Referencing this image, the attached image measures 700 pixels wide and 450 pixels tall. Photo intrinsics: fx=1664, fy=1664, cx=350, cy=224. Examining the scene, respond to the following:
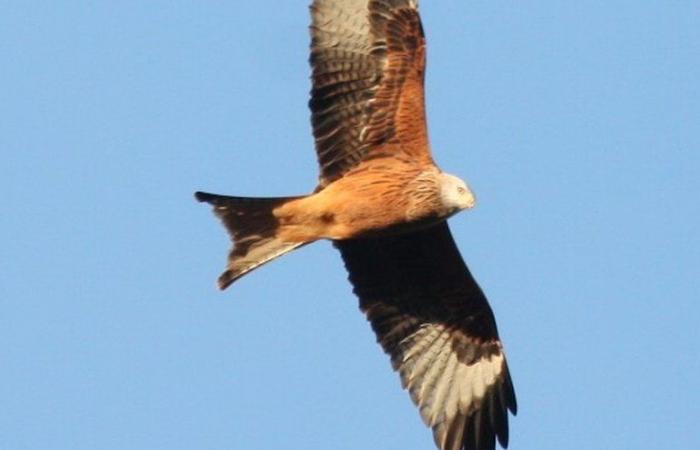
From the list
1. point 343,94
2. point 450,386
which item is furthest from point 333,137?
point 450,386

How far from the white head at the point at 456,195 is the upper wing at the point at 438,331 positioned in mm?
827

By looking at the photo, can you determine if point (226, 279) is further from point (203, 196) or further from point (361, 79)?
point (361, 79)

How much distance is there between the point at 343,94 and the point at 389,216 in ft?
3.31

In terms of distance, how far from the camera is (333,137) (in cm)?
1259

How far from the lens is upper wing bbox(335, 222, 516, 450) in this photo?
13.2 metres

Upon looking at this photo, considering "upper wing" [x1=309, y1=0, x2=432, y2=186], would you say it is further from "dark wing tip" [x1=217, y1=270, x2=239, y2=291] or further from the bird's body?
"dark wing tip" [x1=217, y1=270, x2=239, y2=291]

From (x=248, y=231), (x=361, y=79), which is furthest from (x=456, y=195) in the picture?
(x=248, y=231)

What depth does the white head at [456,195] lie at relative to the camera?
12188 mm

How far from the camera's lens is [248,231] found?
12.4 metres

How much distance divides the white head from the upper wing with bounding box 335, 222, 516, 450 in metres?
0.83

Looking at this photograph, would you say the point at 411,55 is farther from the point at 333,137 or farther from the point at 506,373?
the point at 506,373

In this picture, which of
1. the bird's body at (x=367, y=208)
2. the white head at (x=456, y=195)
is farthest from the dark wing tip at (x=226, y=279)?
the white head at (x=456, y=195)

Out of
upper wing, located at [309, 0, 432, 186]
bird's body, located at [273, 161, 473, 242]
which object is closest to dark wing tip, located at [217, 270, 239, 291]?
bird's body, located at [273, 161, 473, 242]

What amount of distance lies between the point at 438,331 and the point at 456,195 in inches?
67.5
